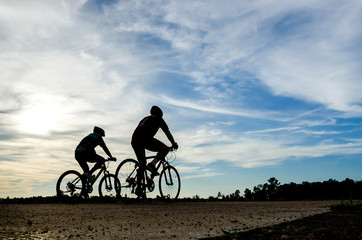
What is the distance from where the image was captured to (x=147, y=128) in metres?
10.1

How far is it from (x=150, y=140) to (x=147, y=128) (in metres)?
0.38

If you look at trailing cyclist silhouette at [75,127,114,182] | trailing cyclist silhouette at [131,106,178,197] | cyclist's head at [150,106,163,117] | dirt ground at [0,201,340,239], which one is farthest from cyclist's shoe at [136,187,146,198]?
dirt ground at [0,201,340,239]

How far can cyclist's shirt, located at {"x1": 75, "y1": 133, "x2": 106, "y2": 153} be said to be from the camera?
1060cm

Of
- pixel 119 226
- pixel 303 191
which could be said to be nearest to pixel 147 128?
pixel 119 226

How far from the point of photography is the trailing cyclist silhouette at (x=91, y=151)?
10.6 meters

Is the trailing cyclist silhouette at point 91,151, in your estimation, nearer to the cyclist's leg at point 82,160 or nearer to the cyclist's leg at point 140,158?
the cyclist's leg at point 82,160

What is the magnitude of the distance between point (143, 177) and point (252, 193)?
4.65m

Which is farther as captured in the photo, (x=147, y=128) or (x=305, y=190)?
(x=305, y=190)

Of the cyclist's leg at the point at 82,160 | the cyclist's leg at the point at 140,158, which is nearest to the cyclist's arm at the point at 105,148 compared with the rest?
the cyclist's leg at the point at 82,160

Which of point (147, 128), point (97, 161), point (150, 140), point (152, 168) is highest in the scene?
point (147, 128)

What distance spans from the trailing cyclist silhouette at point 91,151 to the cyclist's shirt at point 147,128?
4.08 feet

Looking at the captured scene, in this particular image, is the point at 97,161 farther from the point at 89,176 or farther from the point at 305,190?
the point at 305,190

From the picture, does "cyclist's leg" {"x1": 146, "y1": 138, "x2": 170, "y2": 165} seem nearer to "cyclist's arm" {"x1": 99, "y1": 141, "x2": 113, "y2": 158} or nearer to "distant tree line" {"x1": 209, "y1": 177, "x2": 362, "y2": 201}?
"cyclist's arm" {"x1": 99, "y1": 141, "x2": 113, "y2": 158}

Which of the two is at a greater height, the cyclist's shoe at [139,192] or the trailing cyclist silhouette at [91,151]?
the trailing cyclist silhouette at [91,151]
